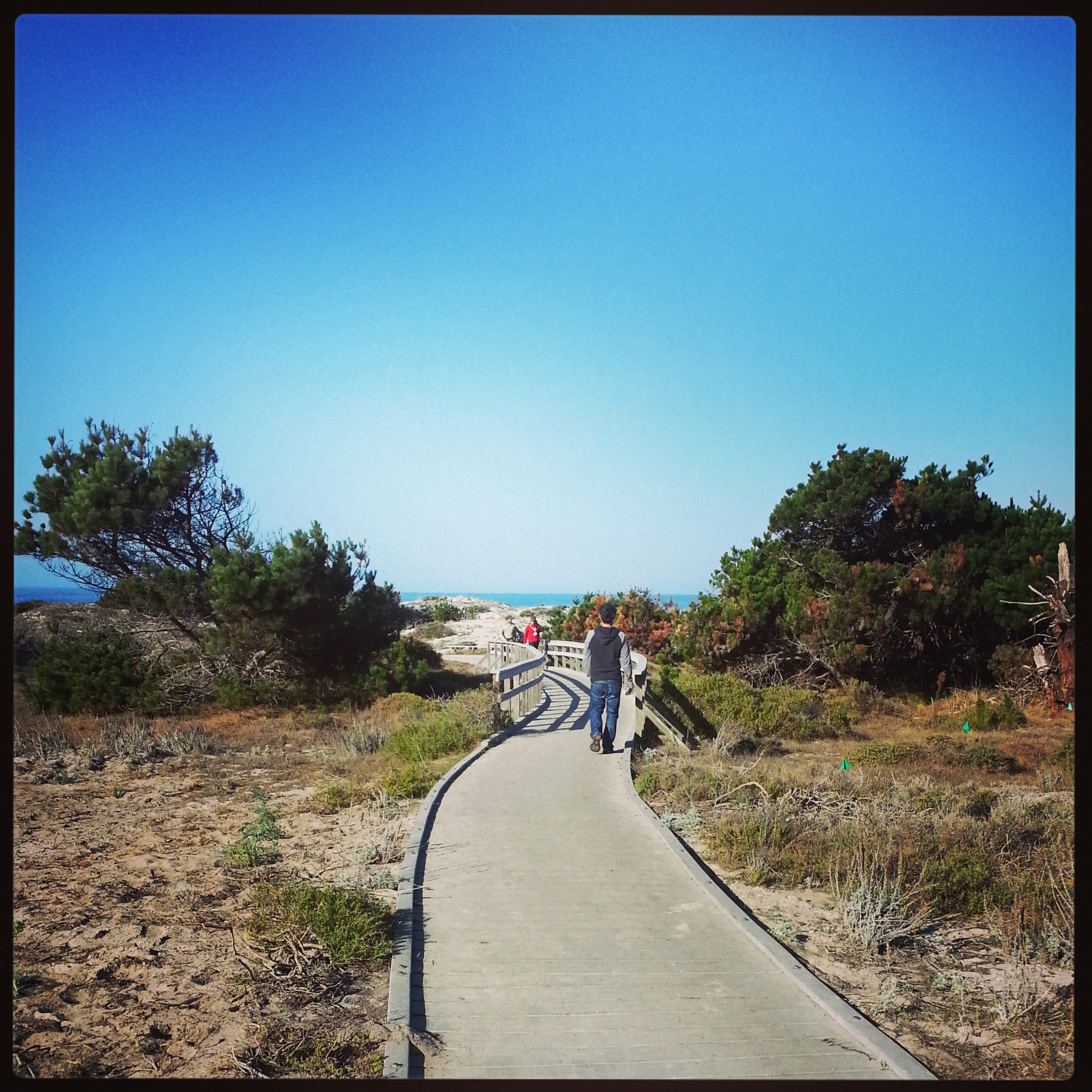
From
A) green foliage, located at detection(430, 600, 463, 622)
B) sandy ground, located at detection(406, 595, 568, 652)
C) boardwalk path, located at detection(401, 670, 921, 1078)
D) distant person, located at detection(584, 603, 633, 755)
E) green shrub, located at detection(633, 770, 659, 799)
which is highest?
distant person, located at detection(584, 603, 633, 755)

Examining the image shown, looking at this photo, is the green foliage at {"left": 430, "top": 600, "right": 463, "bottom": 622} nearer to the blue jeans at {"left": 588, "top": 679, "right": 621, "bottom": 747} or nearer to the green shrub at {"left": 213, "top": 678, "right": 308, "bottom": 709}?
the green shrub at {"left": 213, "top": 678, "right": 308, "bottom": 709}

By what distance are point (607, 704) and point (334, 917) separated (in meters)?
6.99

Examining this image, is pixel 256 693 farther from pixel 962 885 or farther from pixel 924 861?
pixel 962 885

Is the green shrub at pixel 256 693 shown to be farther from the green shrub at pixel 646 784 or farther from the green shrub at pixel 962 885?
the green shrub at pixel 962 885

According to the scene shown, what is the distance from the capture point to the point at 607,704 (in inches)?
505

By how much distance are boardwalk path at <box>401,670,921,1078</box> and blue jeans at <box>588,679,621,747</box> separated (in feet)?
10.4

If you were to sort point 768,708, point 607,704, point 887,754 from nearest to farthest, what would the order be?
point 607,704 < point 887,754 < point 768,708

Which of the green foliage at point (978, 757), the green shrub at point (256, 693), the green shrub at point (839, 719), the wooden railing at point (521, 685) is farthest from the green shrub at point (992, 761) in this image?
the green shrub at point (256, 693)

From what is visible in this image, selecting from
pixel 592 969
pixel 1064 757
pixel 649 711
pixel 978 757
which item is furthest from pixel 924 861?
pixel 1064 757

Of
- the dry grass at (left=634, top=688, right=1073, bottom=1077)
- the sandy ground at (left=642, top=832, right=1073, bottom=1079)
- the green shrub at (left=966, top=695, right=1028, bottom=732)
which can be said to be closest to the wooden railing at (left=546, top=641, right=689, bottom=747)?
the dry grass at (left=634, top=688, right=1073, bottom=1077)

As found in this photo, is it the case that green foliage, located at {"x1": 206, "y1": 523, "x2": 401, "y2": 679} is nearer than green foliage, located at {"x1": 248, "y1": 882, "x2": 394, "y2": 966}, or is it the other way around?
green foliage, located at {"x1": 248, "y1": 882, "x2": 394, "y2": 966}

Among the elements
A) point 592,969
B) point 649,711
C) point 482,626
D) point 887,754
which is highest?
point 649,711

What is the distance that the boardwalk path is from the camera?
4.52 meters

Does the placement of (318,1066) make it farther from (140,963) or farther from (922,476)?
(922,476)
